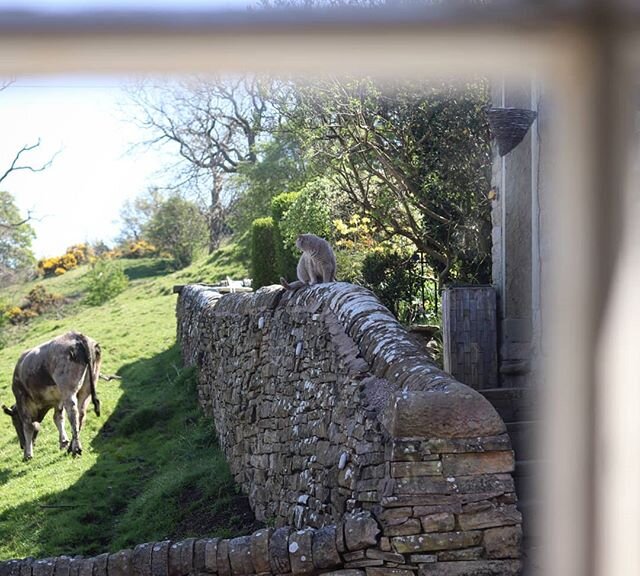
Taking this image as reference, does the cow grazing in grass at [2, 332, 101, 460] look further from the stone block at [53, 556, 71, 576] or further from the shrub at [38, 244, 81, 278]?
the shrub at [38, 244, 81, 278]

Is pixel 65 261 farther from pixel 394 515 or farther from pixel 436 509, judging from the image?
pixel 436 509

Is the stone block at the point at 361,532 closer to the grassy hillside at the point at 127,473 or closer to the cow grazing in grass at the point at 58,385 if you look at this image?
the grassy hillside at the point at 127,473

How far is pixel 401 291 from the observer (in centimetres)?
1581

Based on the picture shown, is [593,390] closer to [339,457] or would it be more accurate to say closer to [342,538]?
[342,538]

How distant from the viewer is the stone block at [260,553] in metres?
6.09

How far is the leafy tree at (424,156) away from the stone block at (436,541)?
9194 mm

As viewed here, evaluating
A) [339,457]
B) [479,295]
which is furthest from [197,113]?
[339,457]

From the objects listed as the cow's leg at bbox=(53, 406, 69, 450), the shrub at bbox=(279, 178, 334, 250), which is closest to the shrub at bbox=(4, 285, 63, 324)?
the shrub at bbox=(279, 178, 334, 250)

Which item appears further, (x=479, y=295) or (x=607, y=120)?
(x=479, y=295)

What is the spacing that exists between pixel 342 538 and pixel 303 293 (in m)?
4.32

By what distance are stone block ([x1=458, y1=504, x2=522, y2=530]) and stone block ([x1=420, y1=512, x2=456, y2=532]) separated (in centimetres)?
5

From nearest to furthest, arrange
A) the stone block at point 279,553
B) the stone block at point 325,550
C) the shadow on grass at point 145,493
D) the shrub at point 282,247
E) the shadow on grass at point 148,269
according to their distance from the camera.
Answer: the stone block at point 325,550 < the stone block at point 279,553 < the shadow on grass at point 145,493 < the shrub at point 282,247 < the shadow on grass at point 148,269

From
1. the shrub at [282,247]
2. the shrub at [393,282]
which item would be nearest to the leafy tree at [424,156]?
the shrub at [393,282]

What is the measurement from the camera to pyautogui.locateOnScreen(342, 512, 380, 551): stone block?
5.70m
